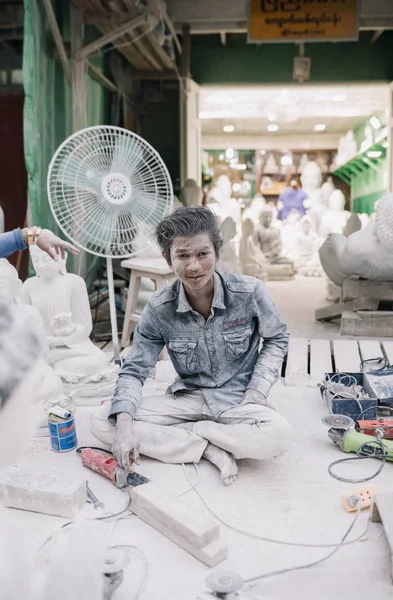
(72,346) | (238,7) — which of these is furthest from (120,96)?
(72,346)

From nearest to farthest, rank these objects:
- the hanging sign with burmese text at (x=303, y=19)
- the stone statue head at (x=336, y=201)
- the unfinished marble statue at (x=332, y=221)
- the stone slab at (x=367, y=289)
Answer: the stone slab at (x=367, y=289), the hanging sign with burmese text at (x=303, y=19), the unfinished marble statue at (x=332, y=221), the stone statue head at (x=336, y=201)

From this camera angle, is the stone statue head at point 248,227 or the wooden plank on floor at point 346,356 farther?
the stone statue head at point 248,227

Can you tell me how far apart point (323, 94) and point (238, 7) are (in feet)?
9.58

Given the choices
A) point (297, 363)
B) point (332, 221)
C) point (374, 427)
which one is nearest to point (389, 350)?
point (297, 363)

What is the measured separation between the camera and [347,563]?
1.98 metres

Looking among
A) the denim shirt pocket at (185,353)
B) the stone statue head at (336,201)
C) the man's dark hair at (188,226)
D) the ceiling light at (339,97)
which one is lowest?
the denim shirt pocket at (185,353)

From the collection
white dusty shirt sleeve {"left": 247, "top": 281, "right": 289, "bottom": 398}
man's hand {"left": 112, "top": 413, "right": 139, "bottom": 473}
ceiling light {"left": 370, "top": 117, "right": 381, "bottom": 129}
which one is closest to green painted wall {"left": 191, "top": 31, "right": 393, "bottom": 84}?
ceiling light {"left": 370, "top": 117, "right": 381, "bottom": 129}

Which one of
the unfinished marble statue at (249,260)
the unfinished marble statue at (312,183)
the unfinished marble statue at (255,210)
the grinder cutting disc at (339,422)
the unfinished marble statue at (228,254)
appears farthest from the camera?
the unfinished marble statue at (312,183)

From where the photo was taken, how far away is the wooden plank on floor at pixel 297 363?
386 centimetres

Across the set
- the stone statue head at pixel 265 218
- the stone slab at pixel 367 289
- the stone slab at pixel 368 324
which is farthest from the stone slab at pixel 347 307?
the stone statue head at pixel 265 218

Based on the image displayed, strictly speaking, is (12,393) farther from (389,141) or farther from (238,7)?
(389,141)

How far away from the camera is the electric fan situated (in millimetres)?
3658

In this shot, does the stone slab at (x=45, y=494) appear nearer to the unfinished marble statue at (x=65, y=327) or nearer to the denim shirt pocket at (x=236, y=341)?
the denim shirt pocket at (x=236, y=341)

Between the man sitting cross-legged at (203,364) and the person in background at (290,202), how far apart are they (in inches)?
451
